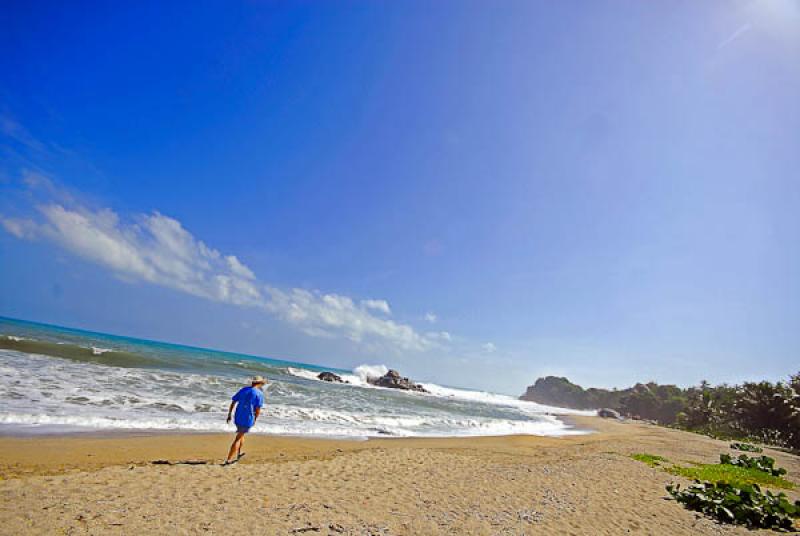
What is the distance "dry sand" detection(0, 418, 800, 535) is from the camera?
5285mm

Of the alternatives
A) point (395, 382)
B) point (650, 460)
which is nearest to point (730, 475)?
point (650, 460)

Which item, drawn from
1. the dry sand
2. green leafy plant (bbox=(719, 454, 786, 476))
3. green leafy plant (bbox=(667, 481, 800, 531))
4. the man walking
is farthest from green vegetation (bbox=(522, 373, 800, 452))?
the man walking

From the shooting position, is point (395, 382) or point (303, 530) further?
point (395, 382)

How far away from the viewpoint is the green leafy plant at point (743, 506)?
24.6ft

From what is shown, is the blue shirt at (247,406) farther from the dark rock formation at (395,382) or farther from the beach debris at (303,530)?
the dark rock formation at (395,382)

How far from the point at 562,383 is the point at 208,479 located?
426 feet

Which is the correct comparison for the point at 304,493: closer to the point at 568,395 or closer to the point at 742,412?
the point at 742,412

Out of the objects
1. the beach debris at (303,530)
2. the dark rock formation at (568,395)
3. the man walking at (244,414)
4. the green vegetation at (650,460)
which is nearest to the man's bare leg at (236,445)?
the man walking at (244,414)

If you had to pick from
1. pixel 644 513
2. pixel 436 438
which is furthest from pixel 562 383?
pixel 644 513

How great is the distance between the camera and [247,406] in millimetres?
9203

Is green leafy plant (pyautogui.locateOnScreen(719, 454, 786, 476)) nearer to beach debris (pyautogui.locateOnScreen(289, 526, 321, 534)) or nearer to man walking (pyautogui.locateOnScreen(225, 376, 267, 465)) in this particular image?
beach debris (pyautogui.locateOnScreen(289, 526, 321, 534))

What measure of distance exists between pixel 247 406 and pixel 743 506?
11.1m

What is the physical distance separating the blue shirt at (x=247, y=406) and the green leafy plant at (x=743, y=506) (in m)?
10.2

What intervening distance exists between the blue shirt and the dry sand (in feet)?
3.03
